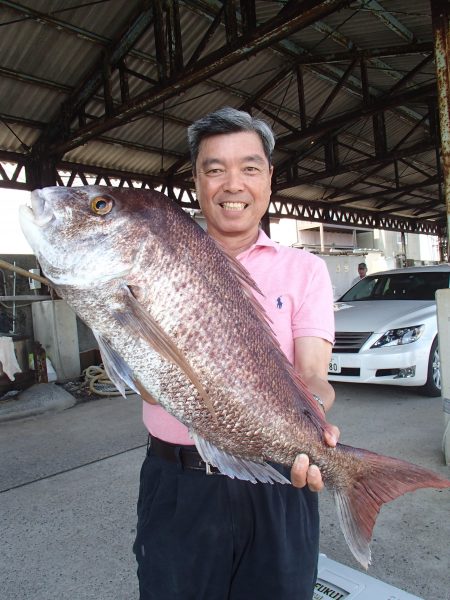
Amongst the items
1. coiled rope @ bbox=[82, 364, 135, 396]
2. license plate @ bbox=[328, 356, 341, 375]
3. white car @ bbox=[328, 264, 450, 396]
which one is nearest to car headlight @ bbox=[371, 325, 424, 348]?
white car @ bbox=[328, 264, 450, 396]

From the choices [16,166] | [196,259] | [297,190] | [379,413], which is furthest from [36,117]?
[297,190]

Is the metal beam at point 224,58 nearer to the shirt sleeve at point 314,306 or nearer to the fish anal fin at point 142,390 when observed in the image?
the shirt sleeve at point 314,306

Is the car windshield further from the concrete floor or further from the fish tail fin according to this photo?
the fish tail fin

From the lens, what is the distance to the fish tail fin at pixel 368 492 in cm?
146

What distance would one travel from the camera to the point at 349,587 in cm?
211

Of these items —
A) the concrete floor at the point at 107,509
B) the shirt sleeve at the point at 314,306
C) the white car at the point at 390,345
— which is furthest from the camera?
the white car at the point at 390,345

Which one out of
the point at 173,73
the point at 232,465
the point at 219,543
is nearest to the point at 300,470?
the point at 232,465

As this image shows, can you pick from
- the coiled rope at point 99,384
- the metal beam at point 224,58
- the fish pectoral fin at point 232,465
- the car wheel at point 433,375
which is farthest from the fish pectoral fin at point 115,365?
the coiled rope at point 99,384

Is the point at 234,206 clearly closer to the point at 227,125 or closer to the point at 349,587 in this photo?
the point at 227,125

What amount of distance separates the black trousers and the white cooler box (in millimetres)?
607

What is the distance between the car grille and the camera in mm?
5684

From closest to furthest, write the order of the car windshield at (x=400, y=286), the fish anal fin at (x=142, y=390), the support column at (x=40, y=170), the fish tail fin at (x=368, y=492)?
the fish anal fin at (x=142, y=390)
the fish tail fin at (x=368, y=492)
the car windshield at (x=400, y=286)
the support column at (x=40, y=170)

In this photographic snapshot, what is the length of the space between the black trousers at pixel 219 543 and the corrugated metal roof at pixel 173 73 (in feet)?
15.7

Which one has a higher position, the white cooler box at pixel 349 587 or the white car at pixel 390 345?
the white car at pixel 390 345
